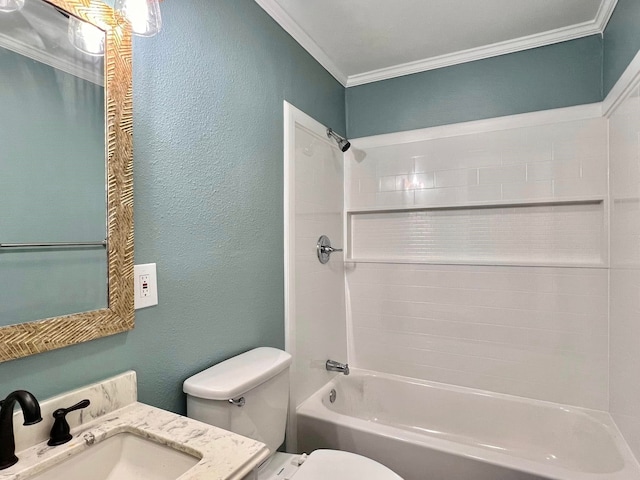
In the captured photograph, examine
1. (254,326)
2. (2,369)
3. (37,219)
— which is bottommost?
(254,326)

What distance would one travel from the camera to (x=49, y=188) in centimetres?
92

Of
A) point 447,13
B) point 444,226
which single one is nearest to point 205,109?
point 447,13

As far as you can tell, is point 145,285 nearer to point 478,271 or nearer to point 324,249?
point 324,249

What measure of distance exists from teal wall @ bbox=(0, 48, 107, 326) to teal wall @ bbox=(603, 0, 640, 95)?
193 cm

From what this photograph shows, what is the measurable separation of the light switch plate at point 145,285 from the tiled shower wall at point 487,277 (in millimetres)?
1604

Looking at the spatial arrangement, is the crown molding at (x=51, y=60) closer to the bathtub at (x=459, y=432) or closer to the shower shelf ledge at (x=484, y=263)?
the bathtub at (x=459, y=432)

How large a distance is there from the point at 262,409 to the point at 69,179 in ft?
3.23

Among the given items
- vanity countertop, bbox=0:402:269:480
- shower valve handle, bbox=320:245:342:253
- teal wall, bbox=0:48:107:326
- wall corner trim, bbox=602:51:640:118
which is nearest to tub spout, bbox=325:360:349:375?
shower valve handle, bbox=320:245:342:253

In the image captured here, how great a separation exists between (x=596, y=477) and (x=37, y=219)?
2049 mm

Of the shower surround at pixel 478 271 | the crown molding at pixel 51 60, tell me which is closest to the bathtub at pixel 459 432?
the shower surround at pixel 478 271

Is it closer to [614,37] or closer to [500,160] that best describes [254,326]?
[500,160]

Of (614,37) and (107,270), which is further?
(614,37)

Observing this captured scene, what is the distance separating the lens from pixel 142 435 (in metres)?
0.94

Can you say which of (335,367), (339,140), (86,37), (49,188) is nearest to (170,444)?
(49,188)
